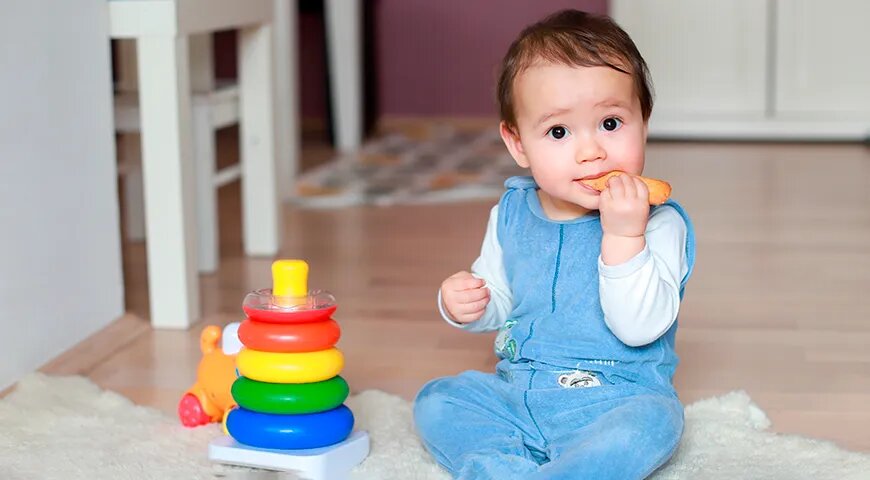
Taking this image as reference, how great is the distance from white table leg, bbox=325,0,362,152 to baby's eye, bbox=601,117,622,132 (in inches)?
99.3

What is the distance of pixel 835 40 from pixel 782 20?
0.17 meters

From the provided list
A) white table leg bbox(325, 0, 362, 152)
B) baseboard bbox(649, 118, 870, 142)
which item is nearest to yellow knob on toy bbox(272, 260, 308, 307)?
white table leg bbox(325, 0, 362, 152)

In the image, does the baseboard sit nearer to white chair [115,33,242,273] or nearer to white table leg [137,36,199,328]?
white chair [115,33,242,273]

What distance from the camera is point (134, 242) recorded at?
2234 millimetres

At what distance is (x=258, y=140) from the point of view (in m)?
2.09

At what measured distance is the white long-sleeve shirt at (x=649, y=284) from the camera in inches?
40.3

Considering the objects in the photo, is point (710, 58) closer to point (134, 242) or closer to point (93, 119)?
point (134, 242)

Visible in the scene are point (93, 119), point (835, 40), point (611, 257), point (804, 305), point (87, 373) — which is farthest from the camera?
point (835, 40)

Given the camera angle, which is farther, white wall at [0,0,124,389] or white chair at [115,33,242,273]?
white chair at [115,33,242,273]

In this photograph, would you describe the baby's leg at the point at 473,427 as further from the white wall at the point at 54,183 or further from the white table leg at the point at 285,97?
the white table leg at the point at 285,97

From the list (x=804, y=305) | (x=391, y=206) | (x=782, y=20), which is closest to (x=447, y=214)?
(x=391, y=206)

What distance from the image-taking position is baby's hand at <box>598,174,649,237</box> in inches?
39.9

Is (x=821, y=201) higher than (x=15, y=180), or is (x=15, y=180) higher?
(x=15, y=180)

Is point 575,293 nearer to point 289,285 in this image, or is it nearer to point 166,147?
point 289,285
